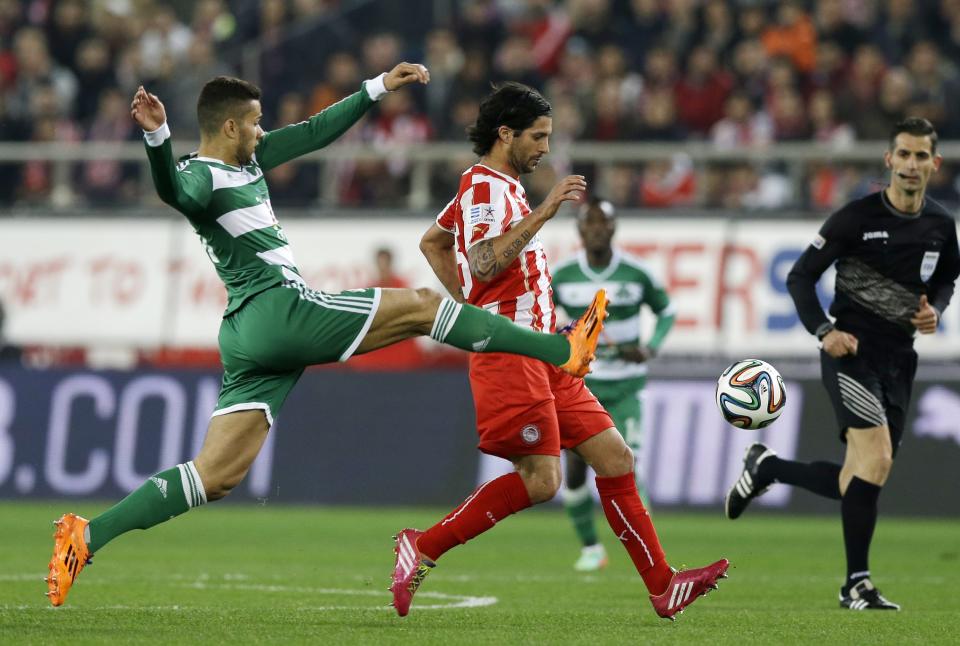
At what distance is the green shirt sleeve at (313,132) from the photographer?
26.9ft

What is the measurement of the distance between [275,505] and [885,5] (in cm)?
933

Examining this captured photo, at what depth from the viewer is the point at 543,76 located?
2053 centimetres

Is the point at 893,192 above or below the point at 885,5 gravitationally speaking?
below

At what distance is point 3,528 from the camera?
1488 centimetres

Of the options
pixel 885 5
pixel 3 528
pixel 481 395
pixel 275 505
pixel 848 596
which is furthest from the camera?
pixel 885 5

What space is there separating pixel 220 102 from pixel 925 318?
3.94 metres

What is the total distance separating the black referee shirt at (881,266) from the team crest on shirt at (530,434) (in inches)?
86.6

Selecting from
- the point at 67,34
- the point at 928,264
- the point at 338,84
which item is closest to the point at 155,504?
the point at 928,264

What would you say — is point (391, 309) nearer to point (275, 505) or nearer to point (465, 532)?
point (465, 532)

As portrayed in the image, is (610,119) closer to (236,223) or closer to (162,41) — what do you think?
(162,41)

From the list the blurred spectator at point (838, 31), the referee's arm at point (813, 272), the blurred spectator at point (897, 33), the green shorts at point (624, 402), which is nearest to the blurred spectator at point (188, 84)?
the blurred spectator at point (838, 31)

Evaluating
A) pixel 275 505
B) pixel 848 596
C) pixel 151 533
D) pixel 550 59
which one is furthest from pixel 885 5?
pixel 848 596

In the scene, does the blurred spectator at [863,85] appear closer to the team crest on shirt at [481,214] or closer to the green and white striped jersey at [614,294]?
the green and white striped jersey at [614,294]

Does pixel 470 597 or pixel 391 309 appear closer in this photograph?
pixel 391 309
